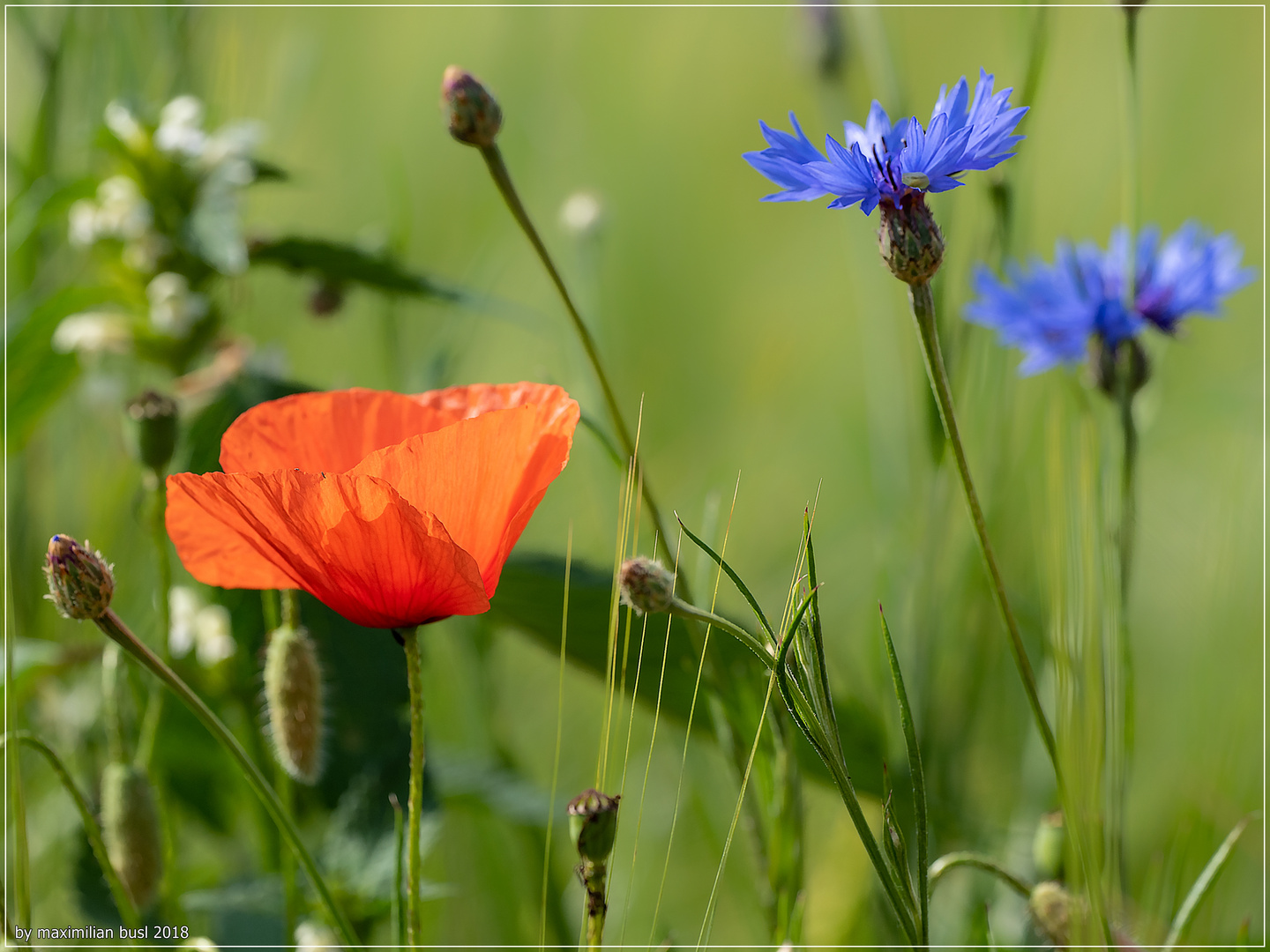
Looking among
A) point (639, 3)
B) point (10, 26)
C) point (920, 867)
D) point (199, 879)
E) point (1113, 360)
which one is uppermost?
point (639, 3)

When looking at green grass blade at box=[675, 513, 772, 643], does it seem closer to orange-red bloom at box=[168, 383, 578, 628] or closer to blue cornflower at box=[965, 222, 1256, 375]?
orange-red bloom at box=[168, 383, 578, 628]

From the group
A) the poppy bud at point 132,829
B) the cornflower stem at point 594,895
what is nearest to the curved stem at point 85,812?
the poppy bud at point 132,829

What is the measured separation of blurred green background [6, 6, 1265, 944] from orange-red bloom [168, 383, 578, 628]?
0.20 feet

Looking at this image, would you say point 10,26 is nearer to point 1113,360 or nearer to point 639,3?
point 1113,360

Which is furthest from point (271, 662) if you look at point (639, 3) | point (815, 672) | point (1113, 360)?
point (639, 3)

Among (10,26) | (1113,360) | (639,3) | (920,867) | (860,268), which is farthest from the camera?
(639,3)

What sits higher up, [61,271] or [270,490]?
[61,271]

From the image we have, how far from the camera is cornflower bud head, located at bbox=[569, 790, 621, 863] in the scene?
0.70 feet

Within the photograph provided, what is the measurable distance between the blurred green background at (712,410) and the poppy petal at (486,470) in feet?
0.31

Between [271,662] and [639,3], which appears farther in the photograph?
[639,3]

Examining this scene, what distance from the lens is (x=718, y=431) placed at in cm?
102

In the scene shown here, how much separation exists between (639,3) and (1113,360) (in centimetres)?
121

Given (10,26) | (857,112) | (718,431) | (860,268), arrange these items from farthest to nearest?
1. (718,431)
2. (857,112)
3. (860,268)
4. (10,26)

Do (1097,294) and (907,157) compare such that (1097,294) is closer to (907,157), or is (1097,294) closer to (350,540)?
(907,157)
